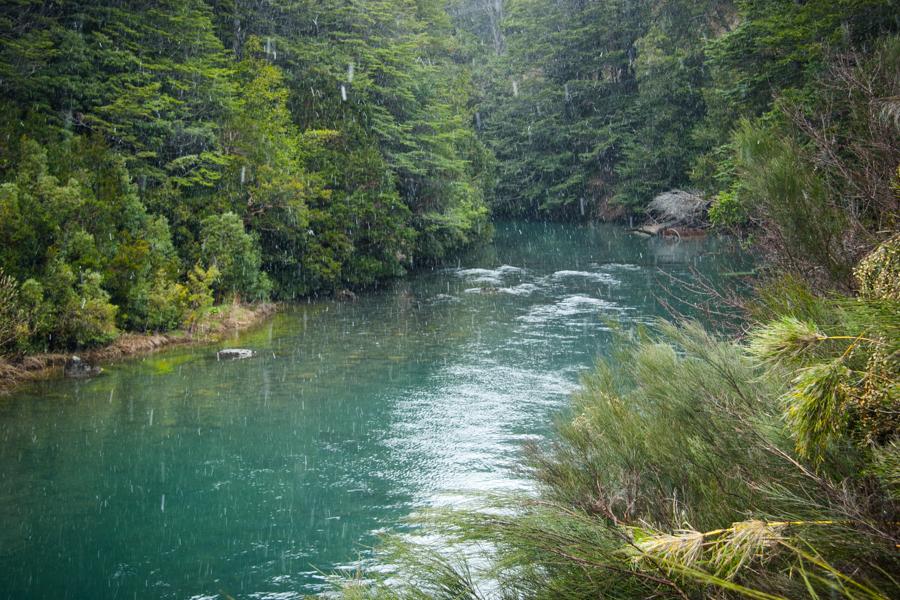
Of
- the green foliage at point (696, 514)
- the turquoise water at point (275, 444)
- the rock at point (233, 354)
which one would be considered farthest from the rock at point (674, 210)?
the green foliage at point (696, 514)

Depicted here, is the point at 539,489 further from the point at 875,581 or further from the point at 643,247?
the point at 643,247

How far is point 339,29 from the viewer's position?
26.8 m

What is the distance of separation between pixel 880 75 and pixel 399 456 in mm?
7726

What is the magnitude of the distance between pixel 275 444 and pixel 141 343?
6.32 m

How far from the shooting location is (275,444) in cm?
1087

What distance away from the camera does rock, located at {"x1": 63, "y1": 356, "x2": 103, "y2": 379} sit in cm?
1346

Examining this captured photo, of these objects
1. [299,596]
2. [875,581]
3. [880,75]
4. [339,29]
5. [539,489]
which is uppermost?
[339,29]

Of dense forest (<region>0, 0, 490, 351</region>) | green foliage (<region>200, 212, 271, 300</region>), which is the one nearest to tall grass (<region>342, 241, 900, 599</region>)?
dense forest (<region>0, 0, 490, 351</region>)

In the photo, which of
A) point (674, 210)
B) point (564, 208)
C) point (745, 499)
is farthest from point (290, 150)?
point (564, 208)

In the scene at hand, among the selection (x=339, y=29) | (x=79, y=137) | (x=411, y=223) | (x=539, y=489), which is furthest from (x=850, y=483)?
(x=339, y=29)

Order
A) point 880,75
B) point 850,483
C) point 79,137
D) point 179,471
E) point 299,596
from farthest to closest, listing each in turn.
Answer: point 79,137, point 179,471, point 880,75, point 299,596, point 850,483

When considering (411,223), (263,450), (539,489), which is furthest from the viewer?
(411,223)

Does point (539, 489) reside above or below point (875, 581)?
below

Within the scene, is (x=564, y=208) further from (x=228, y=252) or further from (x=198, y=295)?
(x=198, y=295)
